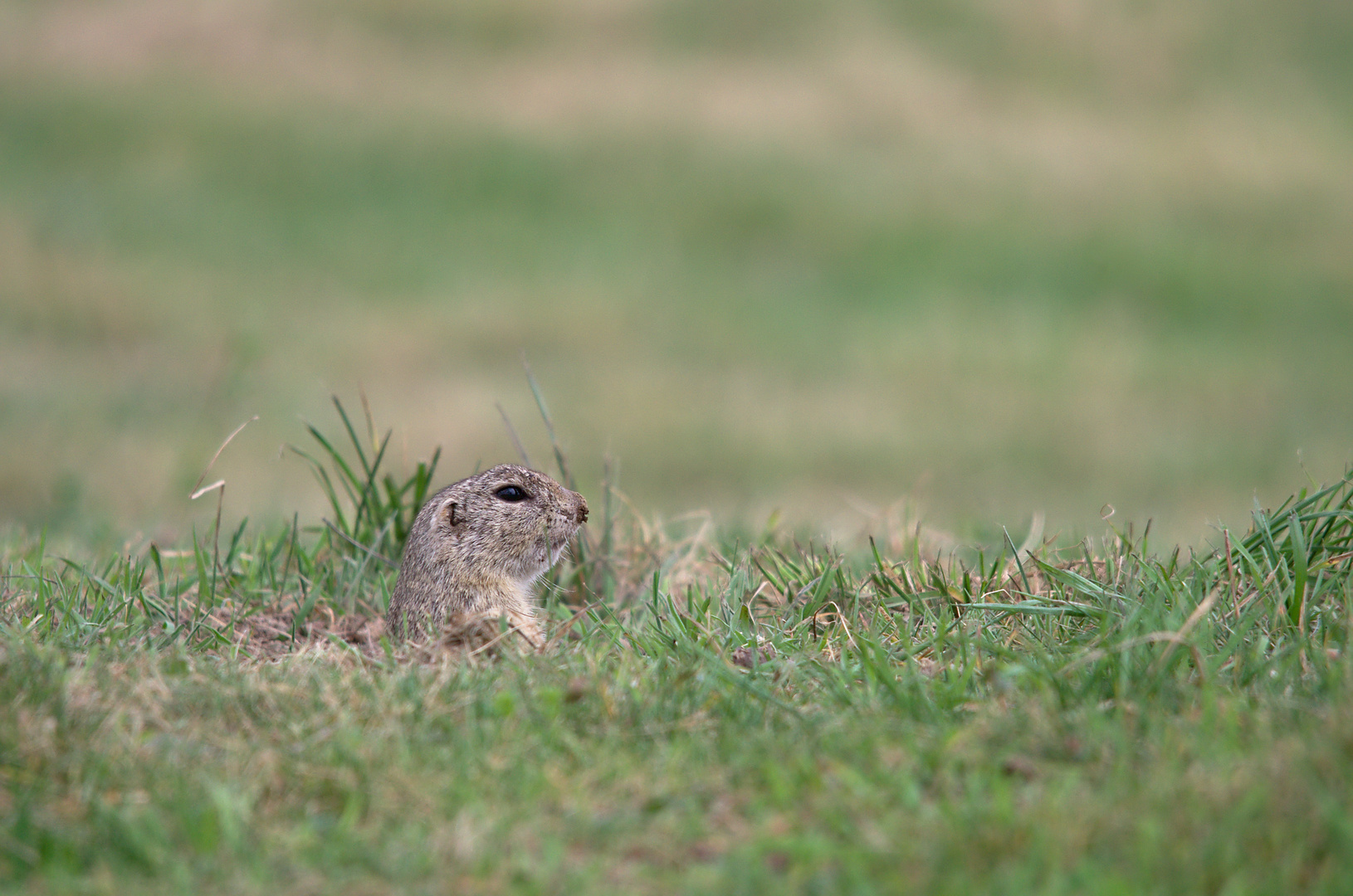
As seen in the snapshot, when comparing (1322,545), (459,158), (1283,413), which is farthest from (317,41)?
(1322,545)

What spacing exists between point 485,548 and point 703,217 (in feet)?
45.9

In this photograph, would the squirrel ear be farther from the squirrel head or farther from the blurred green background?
the blurred green background

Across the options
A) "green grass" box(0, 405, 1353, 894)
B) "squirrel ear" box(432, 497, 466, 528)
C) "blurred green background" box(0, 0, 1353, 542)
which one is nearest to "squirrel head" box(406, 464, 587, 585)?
"squirrel ear" box(432, 497, 466, 528)

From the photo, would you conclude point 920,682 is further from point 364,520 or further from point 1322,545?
point 364,520

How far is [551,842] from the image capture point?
93.7 inches

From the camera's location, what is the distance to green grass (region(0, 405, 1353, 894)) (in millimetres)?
2287

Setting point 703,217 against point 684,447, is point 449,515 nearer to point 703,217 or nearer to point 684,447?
point 684,447

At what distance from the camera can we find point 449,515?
4391 mm

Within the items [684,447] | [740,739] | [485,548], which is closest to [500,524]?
[485,548]

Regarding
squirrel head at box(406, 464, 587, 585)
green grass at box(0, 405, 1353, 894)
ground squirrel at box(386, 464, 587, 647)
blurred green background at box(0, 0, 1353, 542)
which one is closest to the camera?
green grass at box(0, 405, 1353, 894)

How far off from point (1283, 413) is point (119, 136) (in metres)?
16.5

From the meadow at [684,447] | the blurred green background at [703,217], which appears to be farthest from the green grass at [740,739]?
the blurred green background at [703,217]

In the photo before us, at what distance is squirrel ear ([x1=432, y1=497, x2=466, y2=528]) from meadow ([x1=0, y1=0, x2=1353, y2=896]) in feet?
1.39

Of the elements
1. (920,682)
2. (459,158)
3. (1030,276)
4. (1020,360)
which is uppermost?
(459,158)
